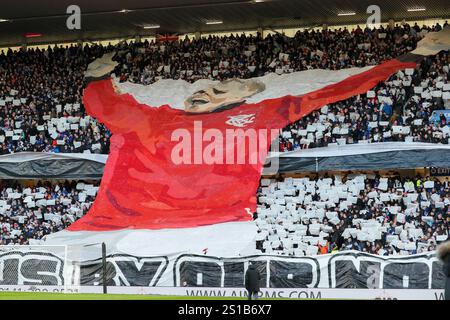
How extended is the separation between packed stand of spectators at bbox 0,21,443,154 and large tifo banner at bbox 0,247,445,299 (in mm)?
11099

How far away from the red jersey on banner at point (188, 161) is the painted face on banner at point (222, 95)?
1.52 ft

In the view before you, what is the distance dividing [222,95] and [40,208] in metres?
9.36

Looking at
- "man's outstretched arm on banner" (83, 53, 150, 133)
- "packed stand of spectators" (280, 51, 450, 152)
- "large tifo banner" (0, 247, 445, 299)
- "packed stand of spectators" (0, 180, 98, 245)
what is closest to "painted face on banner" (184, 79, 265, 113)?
"man's outstretched arm on banner" (83, 53, 150, 133)

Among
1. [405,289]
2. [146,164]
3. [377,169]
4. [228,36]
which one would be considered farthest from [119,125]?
[405,289]

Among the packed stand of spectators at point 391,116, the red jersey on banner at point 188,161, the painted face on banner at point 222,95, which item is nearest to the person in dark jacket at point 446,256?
the red jersey on banner at point 188,161

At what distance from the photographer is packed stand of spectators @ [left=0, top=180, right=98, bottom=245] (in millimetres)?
33625

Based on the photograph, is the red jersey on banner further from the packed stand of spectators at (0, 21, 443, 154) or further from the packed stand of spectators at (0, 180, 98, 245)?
the packed stand of spectators at (0, 21, 443, 154)

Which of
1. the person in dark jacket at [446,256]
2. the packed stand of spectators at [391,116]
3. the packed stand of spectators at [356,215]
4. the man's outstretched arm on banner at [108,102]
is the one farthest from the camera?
the man's outstretched arm on banner at [108,102]

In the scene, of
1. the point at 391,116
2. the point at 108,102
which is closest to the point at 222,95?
the point at 108,102

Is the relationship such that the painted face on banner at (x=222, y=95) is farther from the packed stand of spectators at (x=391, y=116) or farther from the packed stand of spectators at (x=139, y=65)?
the packed stand of spectators at (x=391, y=116)

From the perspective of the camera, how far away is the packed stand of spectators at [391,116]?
106 ft

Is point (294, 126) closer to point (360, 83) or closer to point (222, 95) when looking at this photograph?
point (360, 83)

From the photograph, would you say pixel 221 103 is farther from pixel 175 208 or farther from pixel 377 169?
pixel 377 169
